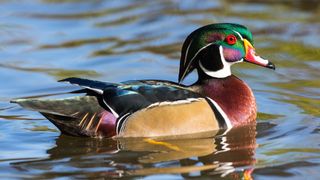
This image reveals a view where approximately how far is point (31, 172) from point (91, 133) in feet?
3.90

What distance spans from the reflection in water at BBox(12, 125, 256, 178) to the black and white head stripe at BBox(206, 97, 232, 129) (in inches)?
3.1

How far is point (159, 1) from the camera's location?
16.2 m

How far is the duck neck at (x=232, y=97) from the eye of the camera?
921 cm

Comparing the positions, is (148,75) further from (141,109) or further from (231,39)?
(141,109)

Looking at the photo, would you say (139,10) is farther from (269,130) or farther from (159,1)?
(269,130)

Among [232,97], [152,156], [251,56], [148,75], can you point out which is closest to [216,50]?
[251,56]

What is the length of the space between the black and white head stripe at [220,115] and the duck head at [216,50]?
412 mm

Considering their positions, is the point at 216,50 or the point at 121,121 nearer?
the point at 121,121

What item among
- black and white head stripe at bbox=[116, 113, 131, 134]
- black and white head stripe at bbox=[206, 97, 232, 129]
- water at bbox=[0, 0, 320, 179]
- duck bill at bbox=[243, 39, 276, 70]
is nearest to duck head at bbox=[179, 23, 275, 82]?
duck bill at bbox=[243, 39, 276, 70]

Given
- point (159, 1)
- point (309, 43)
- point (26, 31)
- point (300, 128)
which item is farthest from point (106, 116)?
point (159, 1)

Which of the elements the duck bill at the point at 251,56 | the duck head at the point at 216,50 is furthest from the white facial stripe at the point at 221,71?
the duck bill at the point at 251,56

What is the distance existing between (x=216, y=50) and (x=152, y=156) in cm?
157

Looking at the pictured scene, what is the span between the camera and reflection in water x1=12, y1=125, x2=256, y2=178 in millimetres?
7789

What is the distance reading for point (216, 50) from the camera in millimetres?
9367
